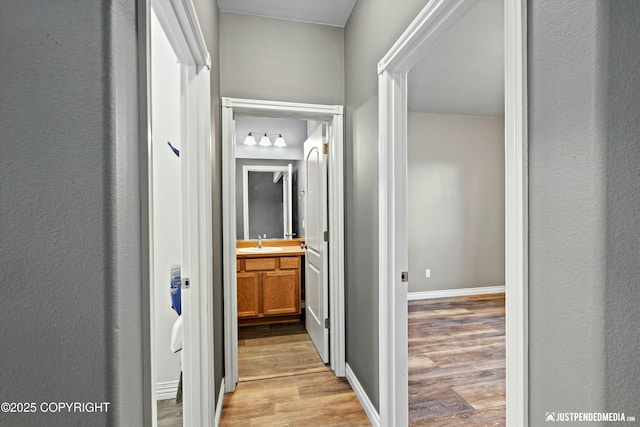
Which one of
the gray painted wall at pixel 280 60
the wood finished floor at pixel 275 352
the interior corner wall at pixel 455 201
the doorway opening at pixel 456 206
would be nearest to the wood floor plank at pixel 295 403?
the wood finished floor at pixel 275 352

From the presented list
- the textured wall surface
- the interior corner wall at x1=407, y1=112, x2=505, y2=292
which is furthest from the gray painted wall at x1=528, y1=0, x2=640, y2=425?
the interior corner wall at x1=407, y1=112, x2=505, y2=292

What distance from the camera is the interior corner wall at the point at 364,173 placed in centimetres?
A: 181

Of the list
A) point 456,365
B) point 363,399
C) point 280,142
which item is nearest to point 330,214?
point 363,399

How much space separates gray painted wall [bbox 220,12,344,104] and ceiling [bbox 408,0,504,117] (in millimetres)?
838

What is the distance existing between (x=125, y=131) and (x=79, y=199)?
0.17 meters

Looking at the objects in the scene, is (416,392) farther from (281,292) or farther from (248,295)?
(248,295)

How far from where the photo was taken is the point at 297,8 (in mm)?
2223

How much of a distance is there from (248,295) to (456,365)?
6.92ft

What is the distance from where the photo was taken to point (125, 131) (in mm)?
634

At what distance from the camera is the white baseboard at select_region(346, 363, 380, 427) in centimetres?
182

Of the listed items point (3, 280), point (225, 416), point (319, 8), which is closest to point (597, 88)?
point (3, 280)

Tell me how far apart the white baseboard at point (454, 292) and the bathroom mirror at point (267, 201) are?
6.70 feet

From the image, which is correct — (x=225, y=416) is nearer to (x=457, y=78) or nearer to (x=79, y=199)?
(x=79, y=199)

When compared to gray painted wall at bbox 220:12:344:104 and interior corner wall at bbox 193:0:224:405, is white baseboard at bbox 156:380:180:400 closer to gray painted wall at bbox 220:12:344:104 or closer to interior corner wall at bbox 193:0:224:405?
interior corner wall at bbox 193:0:224:405
